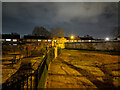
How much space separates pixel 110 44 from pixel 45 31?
42.7 m

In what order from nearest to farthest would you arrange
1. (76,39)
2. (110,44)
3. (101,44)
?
(110,44) < (101,44) < (76,39)

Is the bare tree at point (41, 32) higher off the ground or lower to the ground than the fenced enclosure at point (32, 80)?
higher

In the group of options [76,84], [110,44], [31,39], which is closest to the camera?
[76,84]

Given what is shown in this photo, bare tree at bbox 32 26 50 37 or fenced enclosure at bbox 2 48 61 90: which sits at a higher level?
bare tree at bbox 32 26 50 37

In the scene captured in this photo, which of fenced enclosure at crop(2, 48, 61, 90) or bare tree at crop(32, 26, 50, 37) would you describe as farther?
bare tree at crop(32, 26, 50, 37)

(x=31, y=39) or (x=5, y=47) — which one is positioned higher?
(x=31, y=39)

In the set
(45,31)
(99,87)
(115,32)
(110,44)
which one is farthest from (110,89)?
(45,31)

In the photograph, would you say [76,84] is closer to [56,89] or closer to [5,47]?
[56,89]

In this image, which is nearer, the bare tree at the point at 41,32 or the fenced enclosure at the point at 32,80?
the fenced enclosure at the point at 32,80

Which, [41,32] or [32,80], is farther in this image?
[41,32]

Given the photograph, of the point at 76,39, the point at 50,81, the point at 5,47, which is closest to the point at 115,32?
the point at 76,39

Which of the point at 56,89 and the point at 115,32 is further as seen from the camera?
the point at 115,32

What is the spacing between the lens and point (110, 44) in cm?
1151

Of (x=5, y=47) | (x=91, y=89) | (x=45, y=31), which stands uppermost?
(x=45, y=31)
